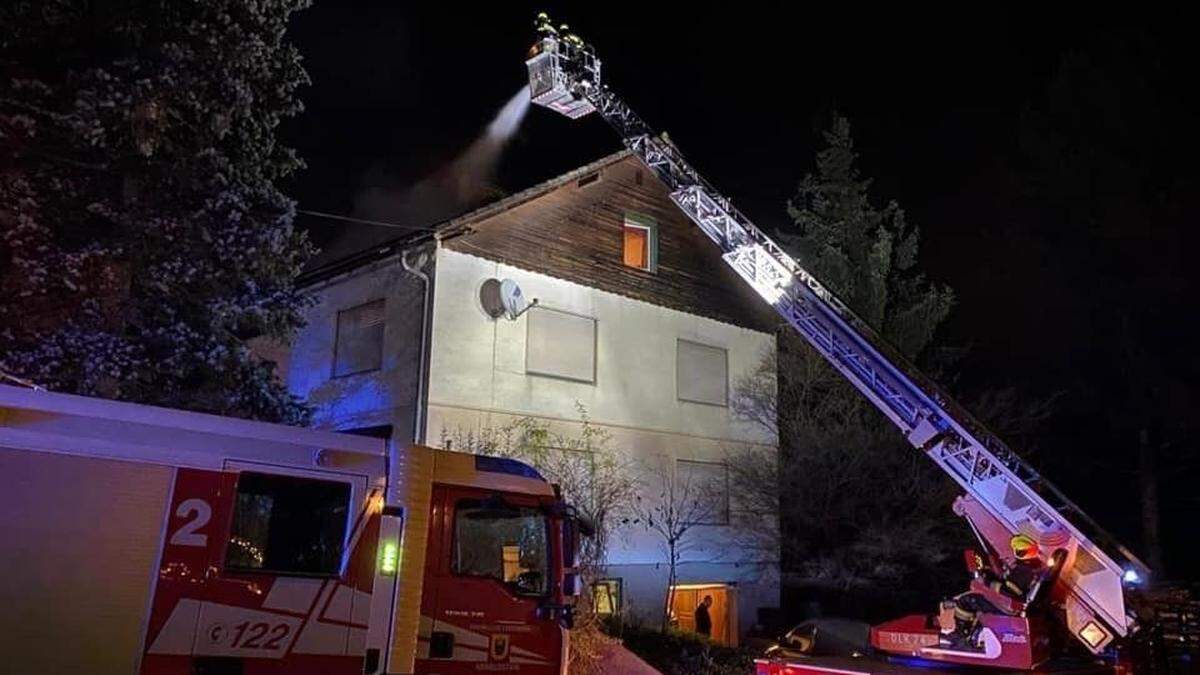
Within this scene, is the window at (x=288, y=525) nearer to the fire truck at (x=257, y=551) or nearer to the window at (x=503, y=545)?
the fire truck at (x=257, y=551)

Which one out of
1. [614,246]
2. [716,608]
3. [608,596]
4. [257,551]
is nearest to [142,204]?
[257,551]

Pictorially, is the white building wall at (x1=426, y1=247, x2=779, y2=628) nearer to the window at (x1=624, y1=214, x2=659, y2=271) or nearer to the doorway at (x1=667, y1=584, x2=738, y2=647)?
the doorway at (x1=667, y1=584, x2=738, y2=647)

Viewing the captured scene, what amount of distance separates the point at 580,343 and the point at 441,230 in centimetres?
353

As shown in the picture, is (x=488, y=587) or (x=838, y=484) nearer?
(x=488, y=587)

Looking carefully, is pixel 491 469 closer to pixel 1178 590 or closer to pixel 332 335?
pixel 1178 590

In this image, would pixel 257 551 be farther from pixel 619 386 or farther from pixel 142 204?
pixel 619 386

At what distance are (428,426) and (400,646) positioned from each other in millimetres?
8543

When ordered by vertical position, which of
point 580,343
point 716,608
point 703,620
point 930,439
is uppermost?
point 580,343

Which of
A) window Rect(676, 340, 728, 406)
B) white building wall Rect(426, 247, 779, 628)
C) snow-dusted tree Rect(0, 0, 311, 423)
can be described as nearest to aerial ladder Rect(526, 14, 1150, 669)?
snow-dusted tree Rect(0, 0, 311, 423)

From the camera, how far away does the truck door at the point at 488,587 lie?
23.0 ft

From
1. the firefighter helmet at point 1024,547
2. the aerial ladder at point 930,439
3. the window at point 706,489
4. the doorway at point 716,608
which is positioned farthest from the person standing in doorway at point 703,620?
the firefighter helmet at point 1024,547

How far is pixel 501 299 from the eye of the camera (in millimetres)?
15977

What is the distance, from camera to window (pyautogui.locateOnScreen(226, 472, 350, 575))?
6.24 meters

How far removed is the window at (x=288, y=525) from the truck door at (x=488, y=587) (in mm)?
794
